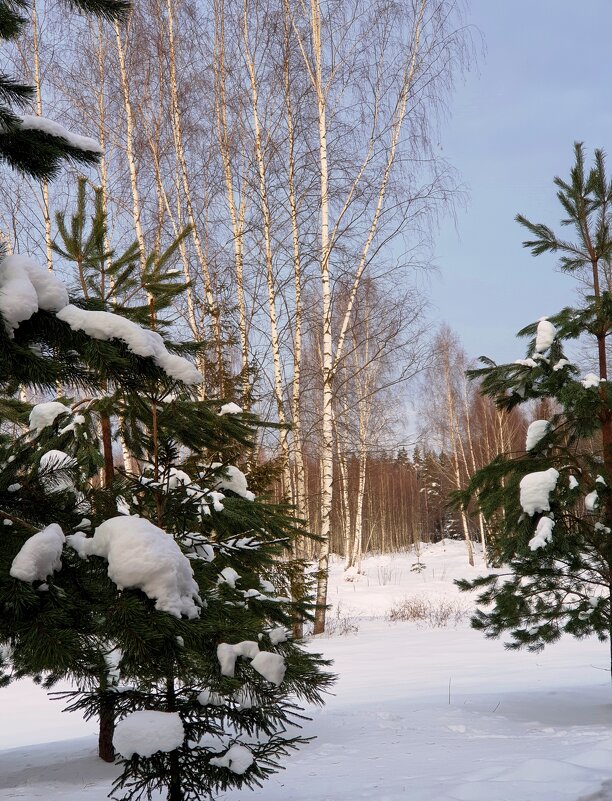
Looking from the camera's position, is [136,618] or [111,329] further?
[111,329]

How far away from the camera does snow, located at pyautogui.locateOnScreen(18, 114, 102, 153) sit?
2.30 meters

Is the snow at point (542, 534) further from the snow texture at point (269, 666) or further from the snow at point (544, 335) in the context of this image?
the snow texture at point (269, 666)

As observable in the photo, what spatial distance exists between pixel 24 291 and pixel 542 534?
3.87 metres

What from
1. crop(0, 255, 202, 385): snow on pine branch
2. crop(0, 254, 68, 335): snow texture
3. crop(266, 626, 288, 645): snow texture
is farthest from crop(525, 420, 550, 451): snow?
crop(0, 254, 68, 335): snow texture

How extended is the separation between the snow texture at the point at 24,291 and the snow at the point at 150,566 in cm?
67

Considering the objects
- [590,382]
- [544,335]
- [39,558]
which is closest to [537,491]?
[590,382]

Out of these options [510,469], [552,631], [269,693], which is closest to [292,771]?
[269,693]

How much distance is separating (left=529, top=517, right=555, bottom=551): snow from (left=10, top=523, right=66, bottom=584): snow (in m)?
3.57

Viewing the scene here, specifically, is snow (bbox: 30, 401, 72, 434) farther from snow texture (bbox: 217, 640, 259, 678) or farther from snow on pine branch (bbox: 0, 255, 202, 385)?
snow texture (bbox: 217, 640, 259, 678)

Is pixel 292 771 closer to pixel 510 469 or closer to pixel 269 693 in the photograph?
pixel 269 693

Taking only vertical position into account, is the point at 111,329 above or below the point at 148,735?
above

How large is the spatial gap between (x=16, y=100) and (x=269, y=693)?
6.93 ft

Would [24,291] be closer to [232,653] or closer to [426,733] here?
[232,653]

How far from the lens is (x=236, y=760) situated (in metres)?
2.14
